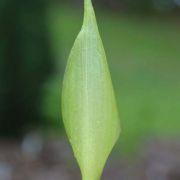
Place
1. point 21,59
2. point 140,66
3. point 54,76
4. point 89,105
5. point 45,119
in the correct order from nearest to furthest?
point 89,105, point 21,59, point 45,119, point 54,76, point 140,66

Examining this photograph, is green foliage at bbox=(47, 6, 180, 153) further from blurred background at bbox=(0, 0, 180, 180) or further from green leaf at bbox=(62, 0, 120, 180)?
green leaf at bbox=(62, 0, 120, 180)

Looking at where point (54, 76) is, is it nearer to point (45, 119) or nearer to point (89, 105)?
point (45, 119)

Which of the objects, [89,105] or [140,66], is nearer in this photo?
[89,105]

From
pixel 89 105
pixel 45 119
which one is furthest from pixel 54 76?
pixel 89 105

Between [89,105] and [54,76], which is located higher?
[89,105]

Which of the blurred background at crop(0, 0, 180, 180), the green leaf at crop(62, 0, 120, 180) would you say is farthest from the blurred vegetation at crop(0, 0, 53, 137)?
the green leaf at crop(62, 0, 120, 180)

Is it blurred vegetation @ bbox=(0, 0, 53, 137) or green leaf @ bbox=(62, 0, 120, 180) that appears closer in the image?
green leaf @ bbox=(62, 0, 120, 180)

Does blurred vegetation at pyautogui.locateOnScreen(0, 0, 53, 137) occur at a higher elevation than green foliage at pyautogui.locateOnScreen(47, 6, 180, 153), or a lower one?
higher

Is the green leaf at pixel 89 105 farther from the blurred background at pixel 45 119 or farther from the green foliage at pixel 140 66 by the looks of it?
the green foliage at pixel 140 66

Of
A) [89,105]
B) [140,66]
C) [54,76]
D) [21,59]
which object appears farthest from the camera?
[140,66]
